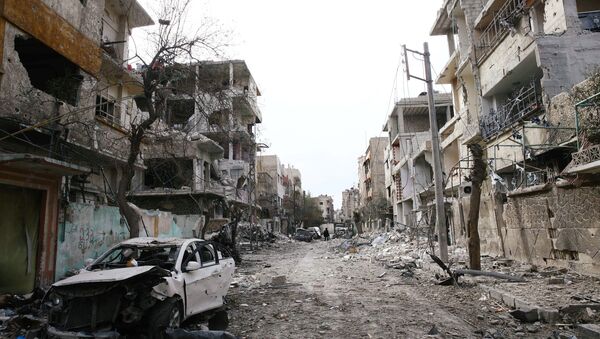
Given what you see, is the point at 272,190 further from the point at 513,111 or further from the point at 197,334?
the point at 197,334

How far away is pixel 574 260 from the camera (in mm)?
10688

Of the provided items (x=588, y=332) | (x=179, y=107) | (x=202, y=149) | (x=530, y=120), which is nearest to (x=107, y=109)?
(x=179, y=107)

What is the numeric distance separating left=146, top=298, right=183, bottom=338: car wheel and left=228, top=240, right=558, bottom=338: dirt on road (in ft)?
4.43

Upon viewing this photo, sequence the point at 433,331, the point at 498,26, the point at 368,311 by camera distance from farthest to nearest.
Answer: the point at 498,26, the point at 368,311, the point at 433,331

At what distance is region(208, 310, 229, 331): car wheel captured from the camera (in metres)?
6.93

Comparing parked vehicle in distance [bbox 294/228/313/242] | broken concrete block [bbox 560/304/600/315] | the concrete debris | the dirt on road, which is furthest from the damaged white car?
parked vehicle in distance [bbox 294/228/313/242]

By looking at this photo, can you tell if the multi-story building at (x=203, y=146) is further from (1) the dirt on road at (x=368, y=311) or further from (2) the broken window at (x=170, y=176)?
(1) the dirt on road at (x=368, y=311)

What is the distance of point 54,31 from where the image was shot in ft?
40.7

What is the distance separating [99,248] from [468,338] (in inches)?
453

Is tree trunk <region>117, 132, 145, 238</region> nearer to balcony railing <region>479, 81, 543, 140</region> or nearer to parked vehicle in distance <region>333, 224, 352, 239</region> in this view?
balcony railing <region>479, 81, 543, 140</region>

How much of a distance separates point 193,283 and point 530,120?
14618mm

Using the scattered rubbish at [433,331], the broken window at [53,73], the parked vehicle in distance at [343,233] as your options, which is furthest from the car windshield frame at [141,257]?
the parked vehicle in distance at [343,233]

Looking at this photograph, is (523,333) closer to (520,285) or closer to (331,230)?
(520,285)

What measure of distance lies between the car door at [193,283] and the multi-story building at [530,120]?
29.4ft
